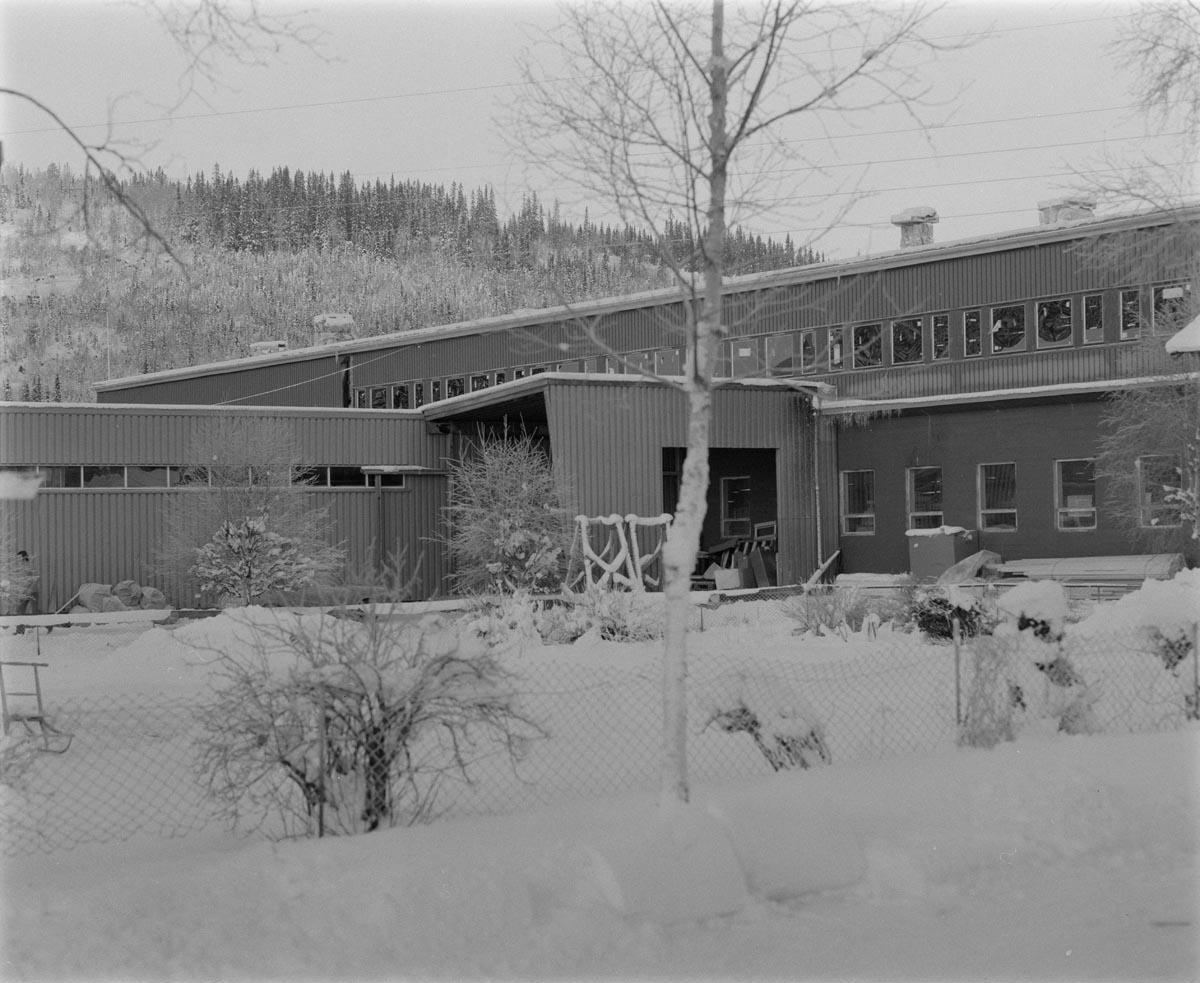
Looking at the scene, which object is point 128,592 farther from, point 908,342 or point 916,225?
point 916,225

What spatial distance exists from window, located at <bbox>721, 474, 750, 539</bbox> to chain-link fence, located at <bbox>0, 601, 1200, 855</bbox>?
799 inches

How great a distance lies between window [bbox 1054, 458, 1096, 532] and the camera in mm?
29828

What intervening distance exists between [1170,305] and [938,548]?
6919 millimetres

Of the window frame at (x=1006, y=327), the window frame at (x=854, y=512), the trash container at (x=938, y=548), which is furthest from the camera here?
the window frame at (x=854, y=512)

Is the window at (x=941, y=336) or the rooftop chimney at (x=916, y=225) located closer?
the window at (x=941, y=336)

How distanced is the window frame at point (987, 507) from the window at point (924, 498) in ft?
3.09

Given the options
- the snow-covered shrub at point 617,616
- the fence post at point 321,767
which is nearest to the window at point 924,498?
the snow-covered shrub at point 617,616

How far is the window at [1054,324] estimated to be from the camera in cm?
3219

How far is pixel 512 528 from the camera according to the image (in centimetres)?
2769

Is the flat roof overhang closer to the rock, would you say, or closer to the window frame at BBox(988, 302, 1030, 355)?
the window frame at BBox(988, 302, 1030, 355)

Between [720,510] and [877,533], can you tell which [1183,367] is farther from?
[720,510]

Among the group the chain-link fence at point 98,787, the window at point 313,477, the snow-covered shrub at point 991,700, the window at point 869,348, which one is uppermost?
the window at point 869,348

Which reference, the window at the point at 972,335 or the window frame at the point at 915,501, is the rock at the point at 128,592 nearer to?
the window frame at the point at 915,501

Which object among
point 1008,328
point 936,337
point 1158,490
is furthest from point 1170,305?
point 936,337
